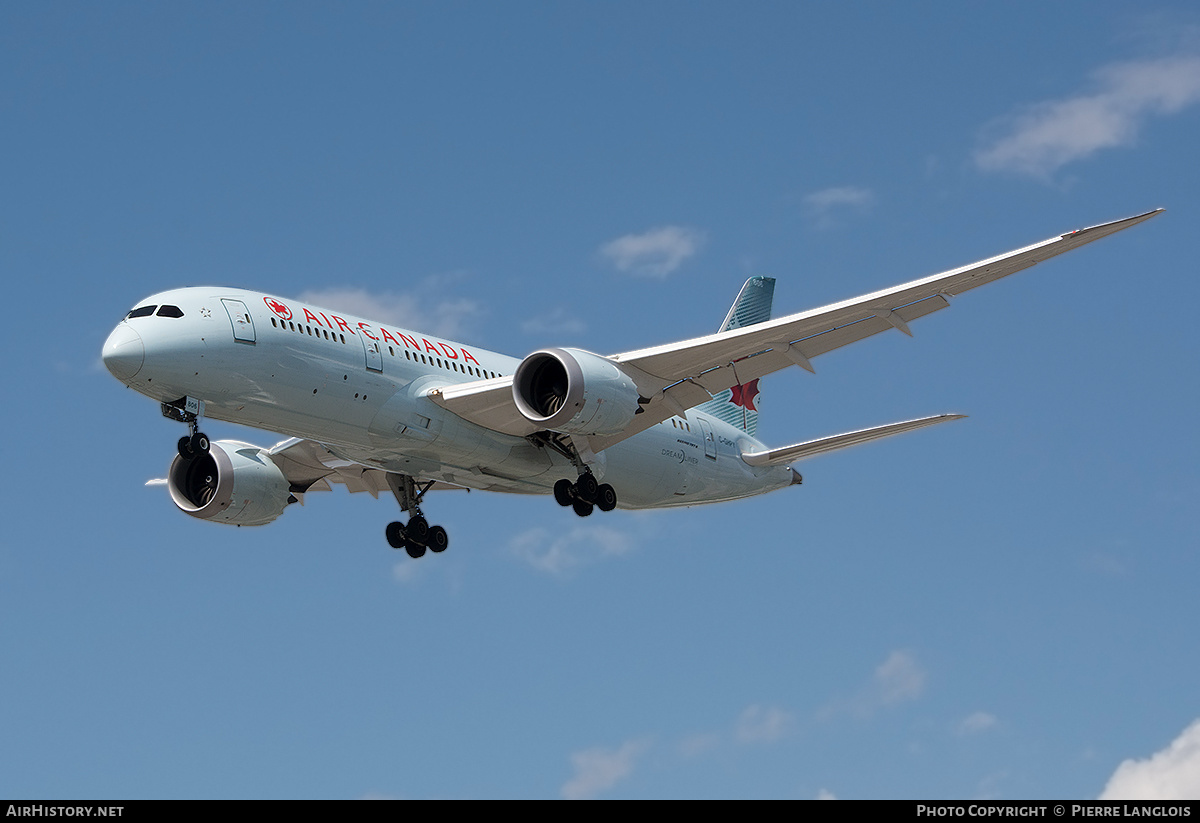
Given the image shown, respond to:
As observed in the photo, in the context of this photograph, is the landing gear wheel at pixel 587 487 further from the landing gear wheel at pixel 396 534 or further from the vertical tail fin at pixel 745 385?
the vertical tail fin at pixel 745 385

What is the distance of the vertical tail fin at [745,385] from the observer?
132 feet

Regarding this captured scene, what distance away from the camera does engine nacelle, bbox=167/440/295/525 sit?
34.5 meters

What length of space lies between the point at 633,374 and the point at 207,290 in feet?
30.5

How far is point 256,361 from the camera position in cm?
2709

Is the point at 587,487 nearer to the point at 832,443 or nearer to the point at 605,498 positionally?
the point at 605,498

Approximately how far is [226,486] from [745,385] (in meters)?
15.1

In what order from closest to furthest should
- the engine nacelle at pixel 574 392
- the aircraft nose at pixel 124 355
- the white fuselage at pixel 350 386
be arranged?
the aircraft nose at pixel 124 355 < the white fuselage at pixel 350 386 < the engine nacelle at pixel 574 392

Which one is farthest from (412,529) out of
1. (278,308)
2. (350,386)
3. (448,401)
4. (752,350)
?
(752,350)

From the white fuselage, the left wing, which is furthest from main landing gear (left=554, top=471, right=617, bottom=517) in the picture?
the left wing

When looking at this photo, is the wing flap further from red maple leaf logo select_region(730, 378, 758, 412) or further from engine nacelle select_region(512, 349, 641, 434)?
red maple leaf logo select_region(730, 378, 758, 412)

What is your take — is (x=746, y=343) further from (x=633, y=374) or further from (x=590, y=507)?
(x=590, y=507)

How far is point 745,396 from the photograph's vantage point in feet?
135

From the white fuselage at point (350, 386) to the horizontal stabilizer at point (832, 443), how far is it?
234 cm

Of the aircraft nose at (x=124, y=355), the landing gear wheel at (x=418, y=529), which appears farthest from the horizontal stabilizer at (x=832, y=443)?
the aircraft nose at (x=124, y=355)
